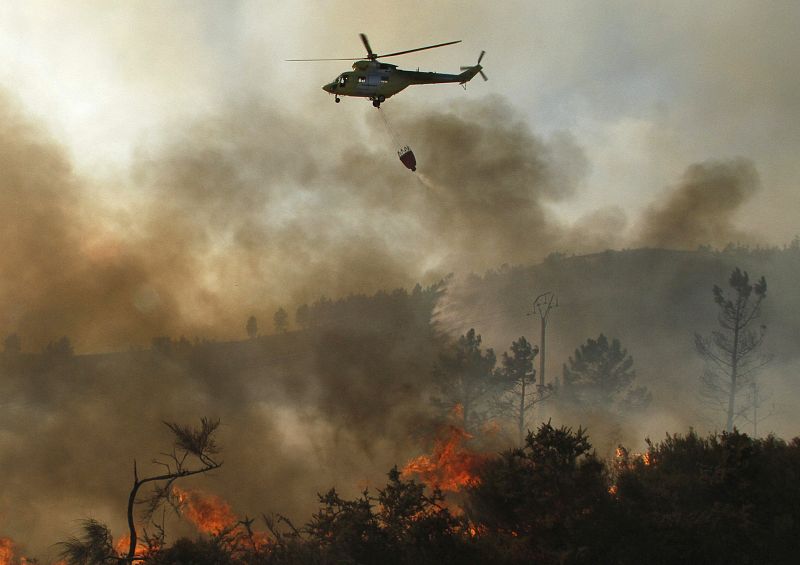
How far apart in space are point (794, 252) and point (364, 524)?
109073 millimetres

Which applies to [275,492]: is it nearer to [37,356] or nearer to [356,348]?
[356,348]

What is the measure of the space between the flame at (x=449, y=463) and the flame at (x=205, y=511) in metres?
14.3

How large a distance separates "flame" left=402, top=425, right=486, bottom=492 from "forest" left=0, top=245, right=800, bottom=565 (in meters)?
0.17

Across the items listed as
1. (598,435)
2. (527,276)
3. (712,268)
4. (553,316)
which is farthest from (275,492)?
(712,268)

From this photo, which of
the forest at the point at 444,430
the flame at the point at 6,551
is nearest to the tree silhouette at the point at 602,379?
the forest at the point at 444,430

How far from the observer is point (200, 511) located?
52.1 m

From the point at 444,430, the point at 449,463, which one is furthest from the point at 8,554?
the point at 444,430

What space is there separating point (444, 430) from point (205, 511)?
19.6 m

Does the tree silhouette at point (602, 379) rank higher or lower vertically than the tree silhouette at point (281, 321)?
lower

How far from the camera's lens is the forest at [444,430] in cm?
1802

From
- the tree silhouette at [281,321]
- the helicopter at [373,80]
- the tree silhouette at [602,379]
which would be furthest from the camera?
the tree silhouette at [281,321]

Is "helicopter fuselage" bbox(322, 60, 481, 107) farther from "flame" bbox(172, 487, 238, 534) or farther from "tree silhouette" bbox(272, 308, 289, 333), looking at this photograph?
"tree silhouette" bbox(272, 308, 289, 333)

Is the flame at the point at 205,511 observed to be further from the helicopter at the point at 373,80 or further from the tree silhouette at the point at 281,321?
the tree silhouette at the point at 281,321

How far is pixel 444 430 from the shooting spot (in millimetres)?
55719
